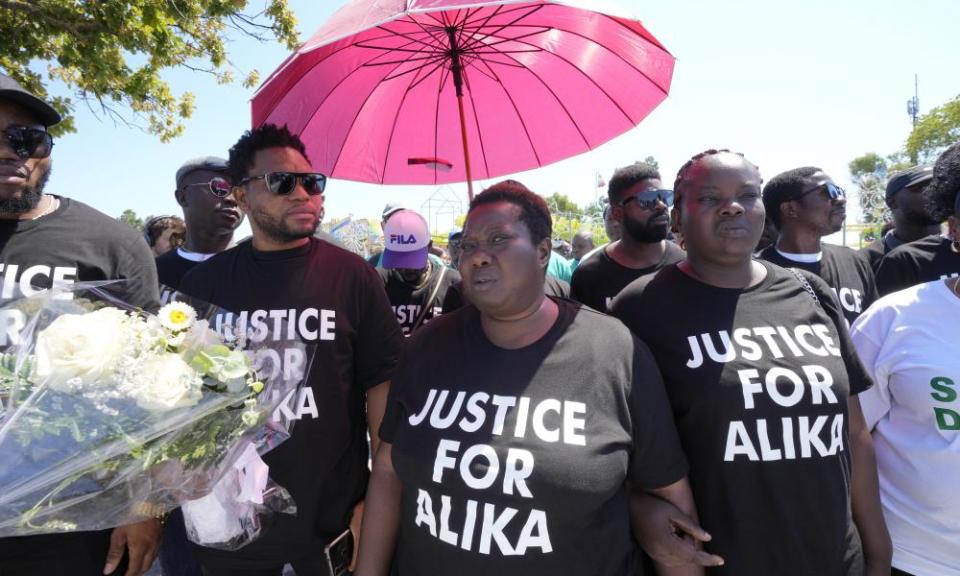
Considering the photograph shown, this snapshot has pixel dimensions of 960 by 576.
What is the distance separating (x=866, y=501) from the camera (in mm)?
1937

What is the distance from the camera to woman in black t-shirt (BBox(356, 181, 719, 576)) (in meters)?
1.58

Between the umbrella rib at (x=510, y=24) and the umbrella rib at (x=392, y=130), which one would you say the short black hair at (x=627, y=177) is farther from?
the umbrella rib at (x=392, y=130)

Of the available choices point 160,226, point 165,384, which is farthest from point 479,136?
point 160,226

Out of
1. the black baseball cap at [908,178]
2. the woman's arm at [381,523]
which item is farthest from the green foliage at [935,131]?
the woman's arm at [381,523]

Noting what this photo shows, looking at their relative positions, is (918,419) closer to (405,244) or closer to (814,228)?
(814,228)

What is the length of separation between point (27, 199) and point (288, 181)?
91 centimetres

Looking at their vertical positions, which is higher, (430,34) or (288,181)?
(430,34)

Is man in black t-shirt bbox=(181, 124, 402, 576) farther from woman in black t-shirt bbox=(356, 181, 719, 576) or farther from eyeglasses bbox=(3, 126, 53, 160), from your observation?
eyeglasses bbox=(3, 126, 53, 160)

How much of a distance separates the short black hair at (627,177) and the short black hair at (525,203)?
1.69 metres

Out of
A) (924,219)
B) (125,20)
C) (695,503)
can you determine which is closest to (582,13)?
(695,503)

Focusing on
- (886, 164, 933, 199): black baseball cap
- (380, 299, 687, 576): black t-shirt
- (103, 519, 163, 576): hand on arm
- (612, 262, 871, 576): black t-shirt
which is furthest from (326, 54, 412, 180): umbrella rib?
(886, 164, 933, 199): black baseball cap

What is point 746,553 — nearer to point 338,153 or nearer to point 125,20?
point 338,153

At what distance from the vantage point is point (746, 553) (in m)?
1.74

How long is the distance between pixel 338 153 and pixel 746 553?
253 centimetres
